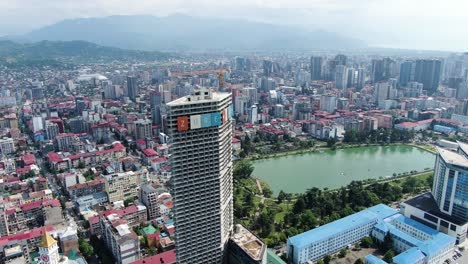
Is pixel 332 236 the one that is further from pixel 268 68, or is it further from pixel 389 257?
pixel 268 68

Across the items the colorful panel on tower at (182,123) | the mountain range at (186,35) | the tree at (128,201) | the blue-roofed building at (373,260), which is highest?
the mountain range at (186,35)

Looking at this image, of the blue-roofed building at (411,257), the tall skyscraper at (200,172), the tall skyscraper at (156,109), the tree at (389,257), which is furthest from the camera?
the tall skyscraper at (156,109)

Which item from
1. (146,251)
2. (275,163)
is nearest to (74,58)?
(275,163)

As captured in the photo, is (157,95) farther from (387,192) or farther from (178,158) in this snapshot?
(178,158)

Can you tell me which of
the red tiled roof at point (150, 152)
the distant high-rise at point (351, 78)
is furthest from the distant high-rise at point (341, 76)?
the red tiled roof at point (150, 152)

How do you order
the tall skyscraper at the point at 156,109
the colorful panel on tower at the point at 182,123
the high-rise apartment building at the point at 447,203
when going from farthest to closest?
1. the tall skyscraper at the point at 156,109
2. the high-rise apartment building at the point at 447,203
3. the colorful panel on tower at the point at 182,123

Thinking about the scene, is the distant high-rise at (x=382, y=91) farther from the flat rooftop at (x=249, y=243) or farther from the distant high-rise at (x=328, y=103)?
the flat rooftop at (x=249, y=243)

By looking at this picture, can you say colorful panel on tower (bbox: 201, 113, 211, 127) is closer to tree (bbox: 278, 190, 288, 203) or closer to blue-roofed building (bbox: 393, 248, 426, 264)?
blue-roofed building (bbox: 393, 248, 426, 264)
